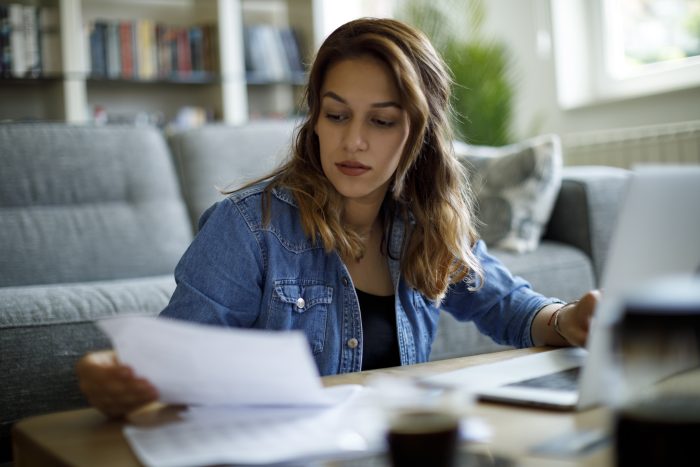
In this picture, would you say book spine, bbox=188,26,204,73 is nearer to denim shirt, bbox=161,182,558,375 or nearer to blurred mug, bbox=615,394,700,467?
denim shirt, bbox=161,182,558,375

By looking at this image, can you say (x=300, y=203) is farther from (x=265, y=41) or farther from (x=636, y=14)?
(x=265, y=41)

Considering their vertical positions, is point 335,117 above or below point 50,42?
below

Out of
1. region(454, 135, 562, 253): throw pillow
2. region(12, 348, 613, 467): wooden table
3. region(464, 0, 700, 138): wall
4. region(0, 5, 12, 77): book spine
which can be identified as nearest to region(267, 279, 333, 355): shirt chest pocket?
region(12, 348, 613, 467): wooden table

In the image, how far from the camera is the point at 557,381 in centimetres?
84

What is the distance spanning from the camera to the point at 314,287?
4.00 ft

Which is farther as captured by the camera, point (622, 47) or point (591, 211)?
point (622, 47)

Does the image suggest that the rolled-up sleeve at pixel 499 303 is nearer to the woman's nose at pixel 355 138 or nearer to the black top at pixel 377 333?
the black top at pixel 377 333

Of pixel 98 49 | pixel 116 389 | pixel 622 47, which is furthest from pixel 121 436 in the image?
pixel 622 47

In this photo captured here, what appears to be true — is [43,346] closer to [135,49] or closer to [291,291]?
[291,291]

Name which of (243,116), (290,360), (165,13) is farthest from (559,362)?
(165,13)

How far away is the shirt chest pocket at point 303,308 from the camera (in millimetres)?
1173

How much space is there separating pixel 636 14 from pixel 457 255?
9.72 ft

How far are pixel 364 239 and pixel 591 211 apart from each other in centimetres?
134

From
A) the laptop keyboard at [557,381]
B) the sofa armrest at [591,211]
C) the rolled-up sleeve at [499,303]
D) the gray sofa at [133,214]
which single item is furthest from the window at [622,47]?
the laptop keyboard at [557,381]
